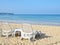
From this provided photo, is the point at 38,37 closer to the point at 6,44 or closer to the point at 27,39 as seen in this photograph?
the point at 27,39

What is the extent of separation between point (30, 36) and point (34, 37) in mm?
401

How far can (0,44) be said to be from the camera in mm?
7520

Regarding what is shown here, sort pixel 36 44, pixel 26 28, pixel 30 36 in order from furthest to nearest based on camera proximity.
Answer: pixel 26 28 < pixel 30 36 < pixel 36 44

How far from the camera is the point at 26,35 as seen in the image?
9.20 meters

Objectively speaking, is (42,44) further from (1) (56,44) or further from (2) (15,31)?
(2) (15,31)

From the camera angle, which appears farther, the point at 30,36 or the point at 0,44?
the point at 30,36

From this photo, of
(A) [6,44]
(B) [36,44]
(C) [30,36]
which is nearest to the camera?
(A) [6,44]

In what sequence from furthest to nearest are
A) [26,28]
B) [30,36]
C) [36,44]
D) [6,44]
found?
[26,28], [30,36], [36,44], [6,44]

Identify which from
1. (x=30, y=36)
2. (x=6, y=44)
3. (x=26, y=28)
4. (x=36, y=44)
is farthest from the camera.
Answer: (x=26, y=28)

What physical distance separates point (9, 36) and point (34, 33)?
160 cm

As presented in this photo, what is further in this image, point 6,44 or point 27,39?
point 27,39

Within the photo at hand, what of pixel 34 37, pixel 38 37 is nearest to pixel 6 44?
pixel 34 37

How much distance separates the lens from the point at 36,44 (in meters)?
8.24

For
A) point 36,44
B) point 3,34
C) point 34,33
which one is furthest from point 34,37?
point 3,34
